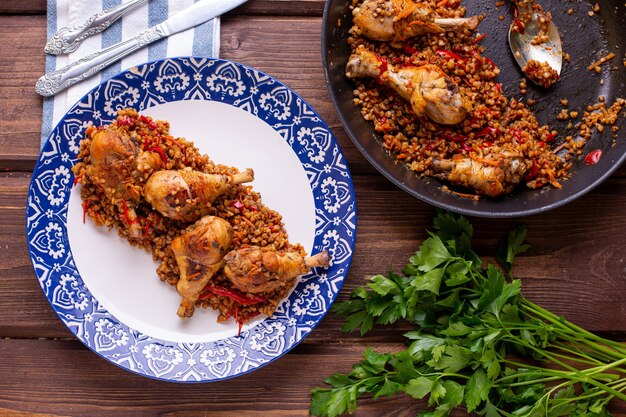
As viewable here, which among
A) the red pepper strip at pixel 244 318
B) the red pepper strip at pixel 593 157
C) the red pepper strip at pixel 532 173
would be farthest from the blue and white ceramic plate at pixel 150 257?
the red pepper strip at pixel 593 157

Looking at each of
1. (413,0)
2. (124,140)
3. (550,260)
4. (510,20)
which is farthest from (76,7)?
(550,260)

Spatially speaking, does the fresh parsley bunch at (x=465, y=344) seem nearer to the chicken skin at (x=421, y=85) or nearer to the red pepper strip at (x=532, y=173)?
the red pepper strip at (x=532, y=173)

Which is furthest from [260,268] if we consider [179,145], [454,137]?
[454,137]

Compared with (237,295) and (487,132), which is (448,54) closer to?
(487,132)

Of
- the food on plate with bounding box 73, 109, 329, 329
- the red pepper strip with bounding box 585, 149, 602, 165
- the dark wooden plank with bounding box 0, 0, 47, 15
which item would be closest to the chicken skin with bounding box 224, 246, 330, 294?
the food on plate with bounding box 73, 109, 329, 329

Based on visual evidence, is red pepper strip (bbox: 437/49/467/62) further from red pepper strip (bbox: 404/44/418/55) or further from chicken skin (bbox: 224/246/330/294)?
chicken skin (bbox: 224/246/330/294)
